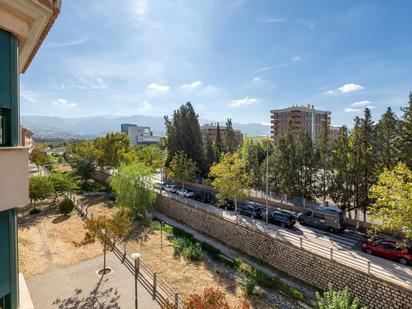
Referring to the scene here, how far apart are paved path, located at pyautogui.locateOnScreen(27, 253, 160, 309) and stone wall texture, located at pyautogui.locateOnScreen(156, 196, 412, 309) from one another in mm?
10519

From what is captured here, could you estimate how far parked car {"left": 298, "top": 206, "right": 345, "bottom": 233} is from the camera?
23.4 metres

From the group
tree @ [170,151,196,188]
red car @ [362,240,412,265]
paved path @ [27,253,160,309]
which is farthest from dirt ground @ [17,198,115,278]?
red car @ [362,240,412,265]

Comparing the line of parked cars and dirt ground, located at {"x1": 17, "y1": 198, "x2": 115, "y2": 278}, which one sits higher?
the line of parked cars

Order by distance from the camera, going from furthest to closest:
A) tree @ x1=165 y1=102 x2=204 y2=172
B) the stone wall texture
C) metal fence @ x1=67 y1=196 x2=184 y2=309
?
tree @ x1=165 y1=102 x2=204 y2=172, the stone wall texture, metal fence @ x1=67 y1=196 x2=184 y2=309

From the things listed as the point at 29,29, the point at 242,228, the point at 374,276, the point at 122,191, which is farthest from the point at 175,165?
the point at 29,29

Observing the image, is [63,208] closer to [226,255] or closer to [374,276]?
[226,255]

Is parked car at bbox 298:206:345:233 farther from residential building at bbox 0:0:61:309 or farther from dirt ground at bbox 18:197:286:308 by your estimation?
residential building at bbox 0:0:61:309

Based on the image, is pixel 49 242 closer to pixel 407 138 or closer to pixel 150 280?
pixel 150 280

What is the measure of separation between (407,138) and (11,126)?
28.3 metres

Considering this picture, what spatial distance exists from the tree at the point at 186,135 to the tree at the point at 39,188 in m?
21.3

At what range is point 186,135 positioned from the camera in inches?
1854

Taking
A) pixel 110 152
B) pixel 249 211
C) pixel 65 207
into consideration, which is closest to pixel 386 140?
pixel 249 211

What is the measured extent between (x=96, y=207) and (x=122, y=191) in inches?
290

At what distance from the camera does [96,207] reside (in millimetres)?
33281
